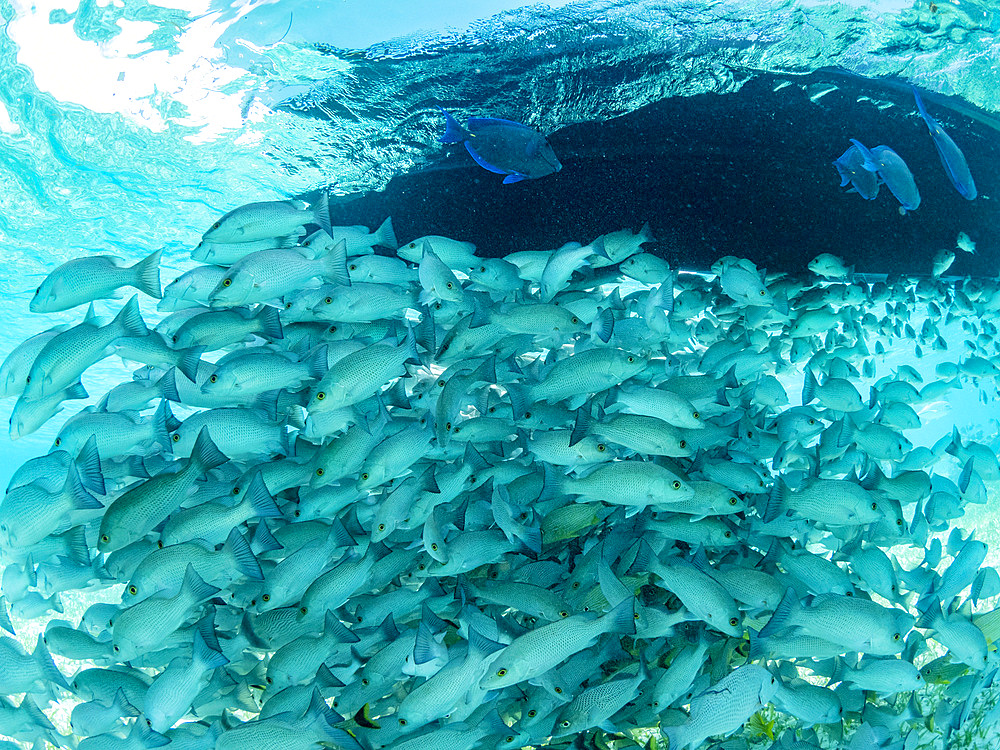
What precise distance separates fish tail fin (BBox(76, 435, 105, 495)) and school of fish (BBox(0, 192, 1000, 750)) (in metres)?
0.01

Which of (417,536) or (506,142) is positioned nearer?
(417,536)

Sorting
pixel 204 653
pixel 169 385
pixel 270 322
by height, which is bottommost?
pixel 204 653

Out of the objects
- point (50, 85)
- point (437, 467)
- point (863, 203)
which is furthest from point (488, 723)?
point (50, 85)

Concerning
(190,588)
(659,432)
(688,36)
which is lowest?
(190,588)

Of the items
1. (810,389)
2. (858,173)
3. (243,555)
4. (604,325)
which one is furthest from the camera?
(810,389)

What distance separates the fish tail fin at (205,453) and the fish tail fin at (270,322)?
77 cm

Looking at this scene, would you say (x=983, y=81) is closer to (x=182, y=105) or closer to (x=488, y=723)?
(x=488, y=723)

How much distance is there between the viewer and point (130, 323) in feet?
12.7

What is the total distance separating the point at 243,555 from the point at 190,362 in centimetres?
130

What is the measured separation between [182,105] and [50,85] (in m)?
1.52

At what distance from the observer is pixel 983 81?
24.3 ft

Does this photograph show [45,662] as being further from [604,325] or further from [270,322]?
[604,325]

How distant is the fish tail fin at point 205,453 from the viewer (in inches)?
141

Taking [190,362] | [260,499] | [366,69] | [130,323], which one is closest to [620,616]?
[260,499]
